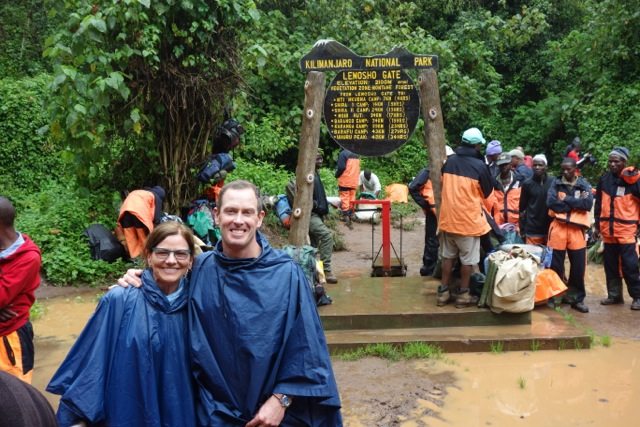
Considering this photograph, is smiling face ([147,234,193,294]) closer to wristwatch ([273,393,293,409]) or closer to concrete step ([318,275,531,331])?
wristwatch ([273,393,293,409])

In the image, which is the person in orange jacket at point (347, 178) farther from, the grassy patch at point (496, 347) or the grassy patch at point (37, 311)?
the grassy patch at point (496, 347)

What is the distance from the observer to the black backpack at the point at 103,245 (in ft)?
26.6

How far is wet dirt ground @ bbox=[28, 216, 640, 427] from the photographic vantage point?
4605mm

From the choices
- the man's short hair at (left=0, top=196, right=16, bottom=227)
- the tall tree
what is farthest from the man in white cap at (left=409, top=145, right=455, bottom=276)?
the man's short hair at (left=0, top=196, right=16, bottom=227)

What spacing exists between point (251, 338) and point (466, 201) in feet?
13.7

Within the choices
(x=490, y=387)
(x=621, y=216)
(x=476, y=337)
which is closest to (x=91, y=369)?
(x=490, y=387)

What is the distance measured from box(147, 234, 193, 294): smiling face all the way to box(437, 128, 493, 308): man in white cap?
13.5ft

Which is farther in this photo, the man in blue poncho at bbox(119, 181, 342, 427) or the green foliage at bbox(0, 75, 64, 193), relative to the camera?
the green foliage at bbox(0, 75, 64, 193)

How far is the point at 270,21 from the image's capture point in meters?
14.3

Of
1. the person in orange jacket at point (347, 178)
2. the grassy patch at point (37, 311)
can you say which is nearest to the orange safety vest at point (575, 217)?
the person in orange jacket at point (347, 178)

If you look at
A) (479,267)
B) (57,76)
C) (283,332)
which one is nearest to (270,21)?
(57,76)

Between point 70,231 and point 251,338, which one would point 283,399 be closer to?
point 251,338

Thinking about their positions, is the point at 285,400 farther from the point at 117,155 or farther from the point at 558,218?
the point at 117,155

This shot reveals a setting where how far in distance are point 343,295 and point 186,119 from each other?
11.8 feet
